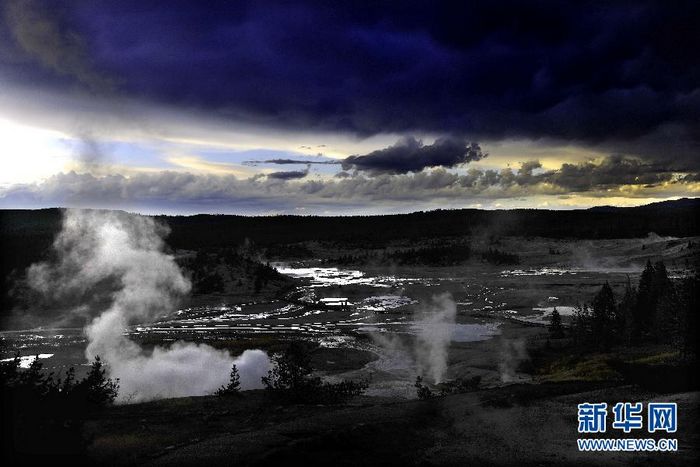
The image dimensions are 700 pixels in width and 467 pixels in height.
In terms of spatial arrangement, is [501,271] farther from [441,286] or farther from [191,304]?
[191,304]

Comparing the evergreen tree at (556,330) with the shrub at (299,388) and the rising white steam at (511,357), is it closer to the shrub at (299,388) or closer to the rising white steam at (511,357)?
the rising white steam at (511,357)

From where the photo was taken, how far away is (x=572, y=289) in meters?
60.1

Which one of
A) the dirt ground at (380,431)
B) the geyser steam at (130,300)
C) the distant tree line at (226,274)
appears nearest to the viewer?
the dirt ground at (380,431)

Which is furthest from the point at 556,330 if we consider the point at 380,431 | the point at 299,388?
the point at 380,431

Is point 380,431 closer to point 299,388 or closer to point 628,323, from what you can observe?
point 299,388

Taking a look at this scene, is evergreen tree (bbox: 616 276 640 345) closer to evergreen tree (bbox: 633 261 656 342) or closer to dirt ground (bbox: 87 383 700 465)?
evergreen tree (bbox: 633 261 656 342)

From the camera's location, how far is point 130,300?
54.4 meters

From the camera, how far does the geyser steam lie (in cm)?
2606

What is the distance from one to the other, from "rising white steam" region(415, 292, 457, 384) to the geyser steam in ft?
29.4

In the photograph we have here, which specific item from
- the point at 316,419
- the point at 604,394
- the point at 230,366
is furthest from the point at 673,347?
the point at 230,366

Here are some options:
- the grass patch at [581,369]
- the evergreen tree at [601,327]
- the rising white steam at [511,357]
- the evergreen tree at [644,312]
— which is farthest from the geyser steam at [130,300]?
the evergreen tree at [644,312]

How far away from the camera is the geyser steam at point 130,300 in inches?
1026

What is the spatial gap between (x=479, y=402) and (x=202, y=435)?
9.28m

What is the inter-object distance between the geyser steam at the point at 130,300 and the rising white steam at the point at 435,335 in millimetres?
8948
